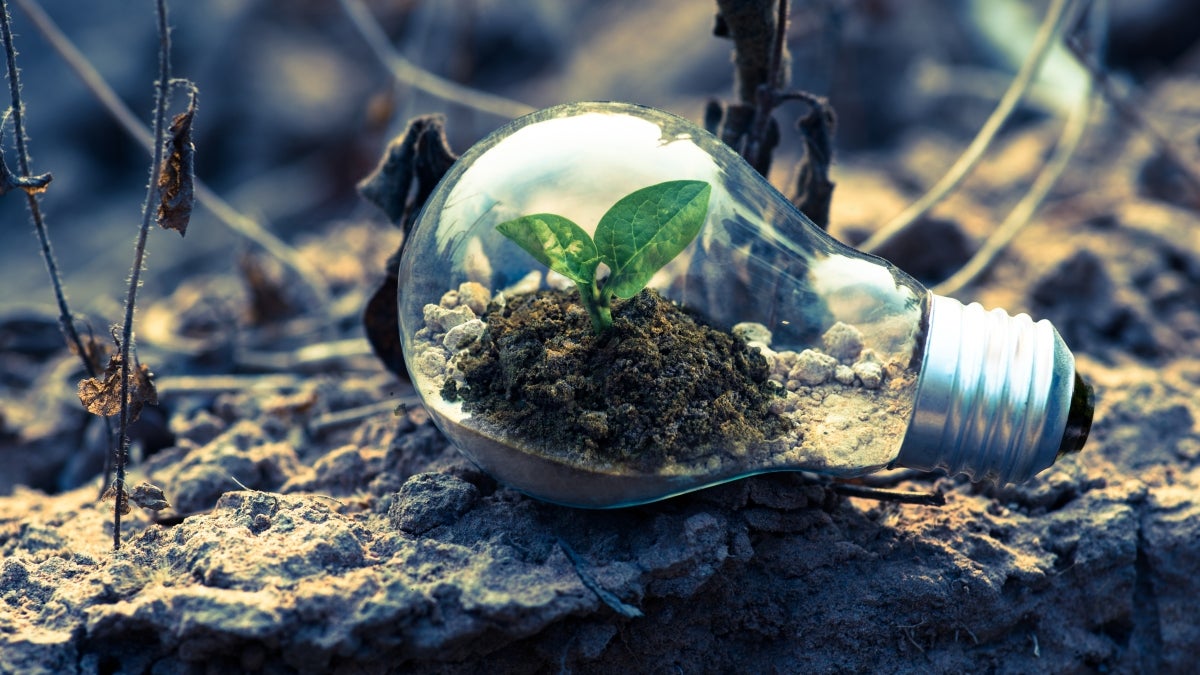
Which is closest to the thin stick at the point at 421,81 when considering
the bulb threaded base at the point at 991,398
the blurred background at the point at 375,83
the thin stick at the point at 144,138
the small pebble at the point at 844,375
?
the blurred background at the point at 375,83

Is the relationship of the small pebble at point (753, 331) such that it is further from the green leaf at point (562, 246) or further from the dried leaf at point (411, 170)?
the dried leaf at point (411, 170)

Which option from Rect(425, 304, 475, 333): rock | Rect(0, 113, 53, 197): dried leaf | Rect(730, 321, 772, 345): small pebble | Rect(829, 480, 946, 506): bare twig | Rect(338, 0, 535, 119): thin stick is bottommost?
Rect(829, 480, 946, 506): bare twig

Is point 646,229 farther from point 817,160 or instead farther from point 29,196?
point 29,196

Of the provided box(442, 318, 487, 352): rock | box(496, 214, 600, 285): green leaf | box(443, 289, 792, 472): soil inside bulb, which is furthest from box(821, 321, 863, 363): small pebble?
box(442, 318, 487, 352): rock

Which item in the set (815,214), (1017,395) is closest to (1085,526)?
(1017,395)

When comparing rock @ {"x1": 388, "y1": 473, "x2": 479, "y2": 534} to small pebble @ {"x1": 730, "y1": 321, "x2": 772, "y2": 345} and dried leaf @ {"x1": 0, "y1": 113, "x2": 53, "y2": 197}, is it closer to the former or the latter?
small pebble @ {"x1": 730, "y1": 321, "x2": 772, "y2": 345}

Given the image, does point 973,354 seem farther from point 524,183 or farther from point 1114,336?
point 1114,336
